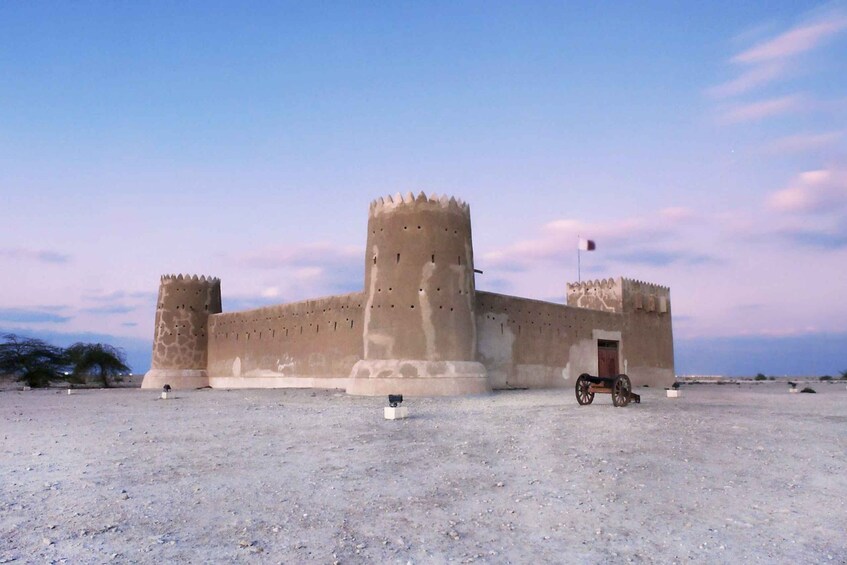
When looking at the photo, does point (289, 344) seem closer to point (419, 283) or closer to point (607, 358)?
point (419, 283)

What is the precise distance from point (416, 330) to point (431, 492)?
1140cm

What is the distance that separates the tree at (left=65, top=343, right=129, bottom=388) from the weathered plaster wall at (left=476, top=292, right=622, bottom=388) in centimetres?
2466

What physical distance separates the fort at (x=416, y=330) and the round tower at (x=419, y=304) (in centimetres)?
3

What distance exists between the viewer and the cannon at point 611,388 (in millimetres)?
13522

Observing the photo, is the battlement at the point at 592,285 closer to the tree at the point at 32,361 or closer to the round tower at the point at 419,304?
the round tower at the point at 419,304

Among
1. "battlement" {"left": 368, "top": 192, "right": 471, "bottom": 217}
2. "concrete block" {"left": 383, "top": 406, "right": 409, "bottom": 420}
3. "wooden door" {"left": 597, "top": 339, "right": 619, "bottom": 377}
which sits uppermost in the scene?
"battlement" {"left": 368, "top": 192, "right": 471, "bottom": 217}

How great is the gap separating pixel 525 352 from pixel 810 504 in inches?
647

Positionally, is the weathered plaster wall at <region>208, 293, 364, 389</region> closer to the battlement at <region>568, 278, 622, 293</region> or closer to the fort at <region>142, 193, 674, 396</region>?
the fort at <region>142, 193, 674, 396</region>

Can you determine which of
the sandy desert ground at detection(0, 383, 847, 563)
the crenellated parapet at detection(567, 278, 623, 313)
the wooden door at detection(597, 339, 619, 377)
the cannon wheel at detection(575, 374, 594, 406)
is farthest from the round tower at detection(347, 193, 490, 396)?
the crenellated parapet at detection(567, 278, 623, 313)

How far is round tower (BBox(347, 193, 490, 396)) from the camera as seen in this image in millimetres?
17547

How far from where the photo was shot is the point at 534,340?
2292cm

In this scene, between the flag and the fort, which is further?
the flag

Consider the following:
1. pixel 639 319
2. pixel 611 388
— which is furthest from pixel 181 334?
pixel 611 388

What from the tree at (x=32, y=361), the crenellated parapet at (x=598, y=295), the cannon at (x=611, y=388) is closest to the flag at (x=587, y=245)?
the crenellated parapet at (x=598, y=295)
